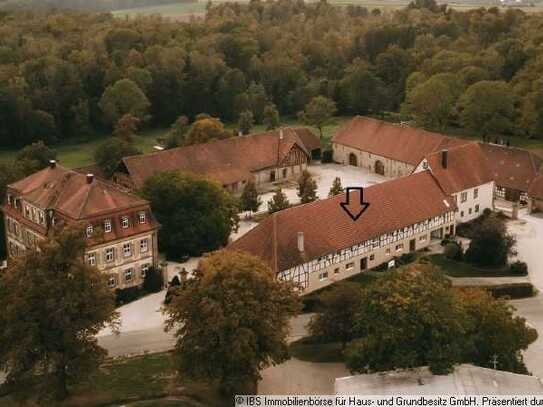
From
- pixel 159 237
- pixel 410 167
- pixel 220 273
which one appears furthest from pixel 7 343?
pixel 410 167

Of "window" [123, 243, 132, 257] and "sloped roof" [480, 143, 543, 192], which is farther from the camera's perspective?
"sloped roof" [480, 143, 543, 192]

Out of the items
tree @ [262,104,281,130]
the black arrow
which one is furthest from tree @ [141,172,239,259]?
tree @ [262,104,281,130]

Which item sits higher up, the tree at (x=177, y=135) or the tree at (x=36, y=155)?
the tree at (x=36, y=155)

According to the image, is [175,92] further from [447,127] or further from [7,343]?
[7,343]

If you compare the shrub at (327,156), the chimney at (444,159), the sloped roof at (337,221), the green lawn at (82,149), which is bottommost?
the green lawn at (82,149)

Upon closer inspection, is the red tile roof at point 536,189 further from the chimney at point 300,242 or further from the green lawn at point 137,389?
the green lawn at point 137,389

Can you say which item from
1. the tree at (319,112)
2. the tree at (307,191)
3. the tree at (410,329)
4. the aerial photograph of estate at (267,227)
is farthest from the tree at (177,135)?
the tree at (410,329)

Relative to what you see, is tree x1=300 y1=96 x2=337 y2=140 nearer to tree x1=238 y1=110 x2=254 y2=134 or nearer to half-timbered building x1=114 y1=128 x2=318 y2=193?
tree x1=238 y1=110 x2=254 y2=134

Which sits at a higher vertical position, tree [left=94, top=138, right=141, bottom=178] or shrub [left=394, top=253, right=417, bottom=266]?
tree [left=94, top=138, right=141, bottom=178]

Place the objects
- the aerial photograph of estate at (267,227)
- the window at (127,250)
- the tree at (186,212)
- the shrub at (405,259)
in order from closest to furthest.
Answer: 1. the aerial photograph of estate at (267,227)
2. the window at (127,250)
3. the shrub at (405,259)
4. the tree at (186,212)
